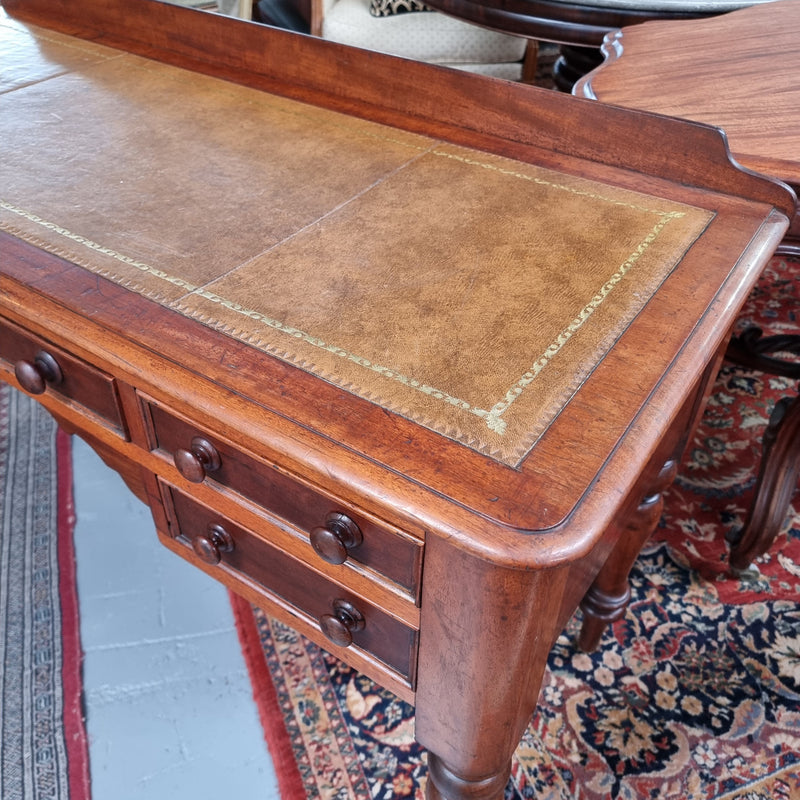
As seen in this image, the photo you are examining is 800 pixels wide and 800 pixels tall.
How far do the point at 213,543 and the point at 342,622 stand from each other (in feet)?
0.49

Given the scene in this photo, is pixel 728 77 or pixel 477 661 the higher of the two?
pixel 728 77

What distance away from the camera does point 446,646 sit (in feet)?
1.74

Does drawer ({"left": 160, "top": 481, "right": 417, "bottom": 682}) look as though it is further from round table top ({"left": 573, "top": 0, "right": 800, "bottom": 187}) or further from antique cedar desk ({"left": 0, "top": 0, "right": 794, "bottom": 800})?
round table top ({"left": 573, "top": 0, "right": 800, "bottom": 187})

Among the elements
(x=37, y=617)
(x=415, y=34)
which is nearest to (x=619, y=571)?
(x=37, y=617)

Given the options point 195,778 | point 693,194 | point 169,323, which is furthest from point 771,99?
point 195,778

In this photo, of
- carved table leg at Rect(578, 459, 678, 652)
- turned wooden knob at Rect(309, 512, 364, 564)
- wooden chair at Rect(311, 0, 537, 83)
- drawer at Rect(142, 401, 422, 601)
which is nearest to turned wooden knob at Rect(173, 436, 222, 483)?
drawer at Rect(142, 401, 422, 601)

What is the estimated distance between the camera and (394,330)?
1.85 feet

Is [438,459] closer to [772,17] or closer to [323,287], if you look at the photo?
[323,287]

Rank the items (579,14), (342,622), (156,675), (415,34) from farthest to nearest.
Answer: (415,34)
(579,14)
(156,675)
(342,622)

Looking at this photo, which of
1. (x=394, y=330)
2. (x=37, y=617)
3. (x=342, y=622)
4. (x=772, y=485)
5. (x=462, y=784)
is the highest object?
(x=394, y=330)

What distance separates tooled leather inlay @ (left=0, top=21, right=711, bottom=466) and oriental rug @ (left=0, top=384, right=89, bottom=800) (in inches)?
26.1

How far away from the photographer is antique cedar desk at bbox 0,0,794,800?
476mm

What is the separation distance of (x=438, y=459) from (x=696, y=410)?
47cm

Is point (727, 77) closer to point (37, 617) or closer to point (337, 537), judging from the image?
point (337, 537)
